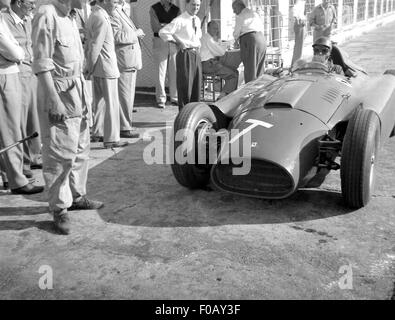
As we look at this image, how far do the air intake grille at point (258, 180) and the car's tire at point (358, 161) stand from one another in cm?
48

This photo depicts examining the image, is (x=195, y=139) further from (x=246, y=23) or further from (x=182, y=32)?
(x=246, y=23)

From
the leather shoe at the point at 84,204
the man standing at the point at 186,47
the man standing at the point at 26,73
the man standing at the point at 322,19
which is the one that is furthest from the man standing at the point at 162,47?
the man standing at the point at 322,19

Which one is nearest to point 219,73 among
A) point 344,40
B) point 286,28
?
point 286,28

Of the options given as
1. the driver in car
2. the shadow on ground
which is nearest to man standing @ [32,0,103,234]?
the shadow on ground

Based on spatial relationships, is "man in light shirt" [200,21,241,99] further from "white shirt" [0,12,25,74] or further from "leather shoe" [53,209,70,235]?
"leather shoe" [53,209,70,235]

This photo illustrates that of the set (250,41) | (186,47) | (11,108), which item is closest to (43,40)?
(11,108)

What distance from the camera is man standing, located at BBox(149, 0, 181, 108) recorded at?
8.57 m

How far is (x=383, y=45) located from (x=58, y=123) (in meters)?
18.3

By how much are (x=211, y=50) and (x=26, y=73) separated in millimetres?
3971

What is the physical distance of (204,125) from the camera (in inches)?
188

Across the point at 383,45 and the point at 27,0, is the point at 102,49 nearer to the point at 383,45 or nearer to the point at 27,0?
the point at 27,0

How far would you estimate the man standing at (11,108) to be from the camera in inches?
173

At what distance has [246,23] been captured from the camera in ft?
26.3

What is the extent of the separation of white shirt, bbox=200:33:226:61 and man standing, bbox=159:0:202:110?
1.16 m
